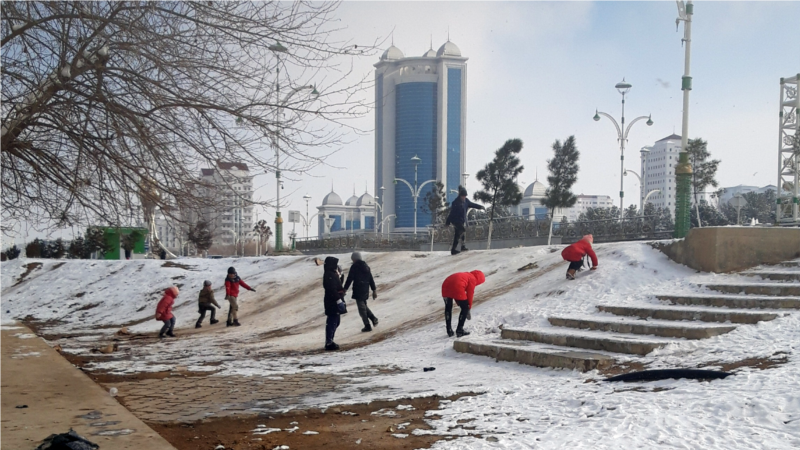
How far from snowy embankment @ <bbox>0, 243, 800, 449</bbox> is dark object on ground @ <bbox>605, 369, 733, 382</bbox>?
0.43 ft

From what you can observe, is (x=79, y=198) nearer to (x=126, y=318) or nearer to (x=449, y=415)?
(x=449, y=415)

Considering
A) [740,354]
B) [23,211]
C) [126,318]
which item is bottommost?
[126,318]

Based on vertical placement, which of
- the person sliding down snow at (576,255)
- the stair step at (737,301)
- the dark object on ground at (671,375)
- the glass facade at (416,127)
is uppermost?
the glass facade at (416,127)

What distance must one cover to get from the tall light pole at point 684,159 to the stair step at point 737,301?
6.72 meters

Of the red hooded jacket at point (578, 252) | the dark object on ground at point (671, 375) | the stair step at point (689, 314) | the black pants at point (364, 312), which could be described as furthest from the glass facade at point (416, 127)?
the dark object on ground at point (671, 375)

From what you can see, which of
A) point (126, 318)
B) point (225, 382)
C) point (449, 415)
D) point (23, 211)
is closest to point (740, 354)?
point (449, 415)

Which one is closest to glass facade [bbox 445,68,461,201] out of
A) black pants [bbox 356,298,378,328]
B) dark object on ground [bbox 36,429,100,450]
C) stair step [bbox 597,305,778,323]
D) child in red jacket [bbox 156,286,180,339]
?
child in red jacket [bbox 156,286,180,339]

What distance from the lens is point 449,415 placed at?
261 inches

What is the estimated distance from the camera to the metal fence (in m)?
29.0

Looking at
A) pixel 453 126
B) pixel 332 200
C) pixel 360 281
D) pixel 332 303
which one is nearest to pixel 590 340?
pixel 332 303

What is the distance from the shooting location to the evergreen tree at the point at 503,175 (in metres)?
38.6

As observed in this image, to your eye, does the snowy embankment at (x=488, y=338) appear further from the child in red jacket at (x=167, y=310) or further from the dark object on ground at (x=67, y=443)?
the dark object on ground at (x=67, y=443)

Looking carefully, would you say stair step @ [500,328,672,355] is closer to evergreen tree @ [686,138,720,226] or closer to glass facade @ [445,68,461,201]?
evergreen tree @ [686,138,720,226]

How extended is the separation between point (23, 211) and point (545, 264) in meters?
10.8
